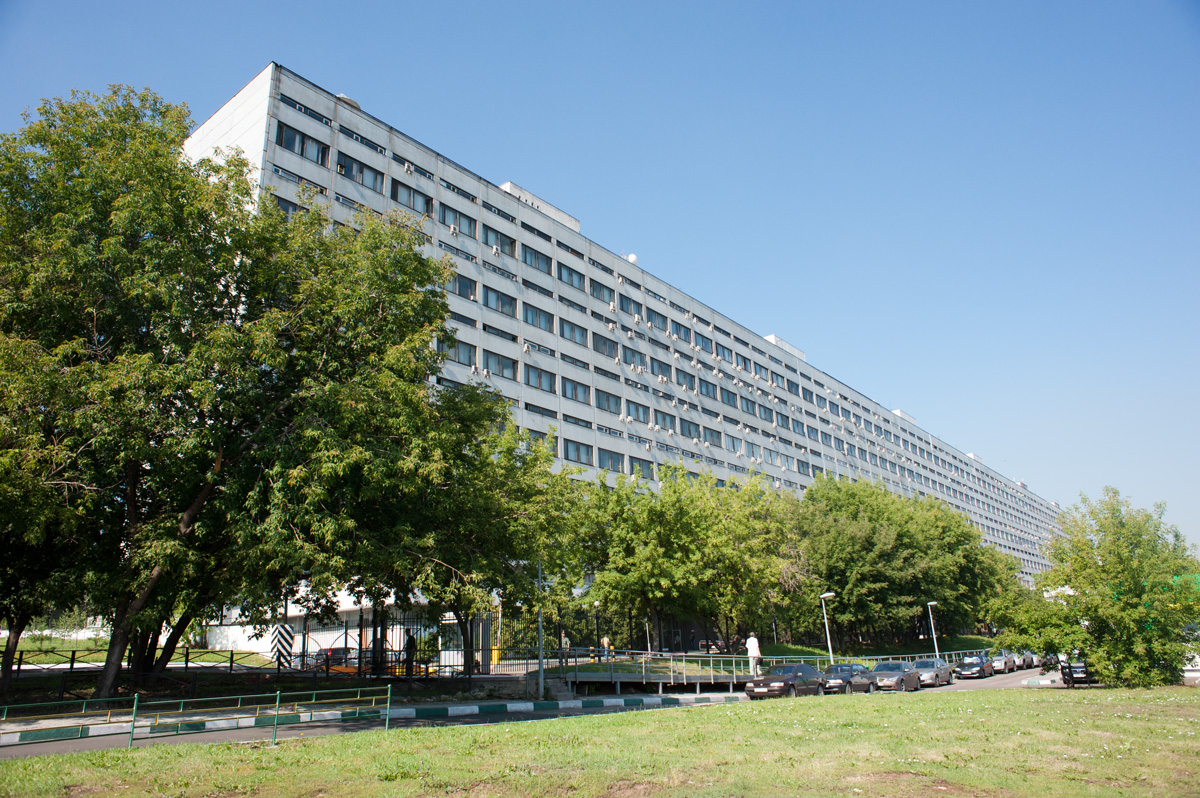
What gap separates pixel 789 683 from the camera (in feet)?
87.2

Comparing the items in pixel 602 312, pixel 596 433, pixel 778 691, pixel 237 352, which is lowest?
pixel 778 691

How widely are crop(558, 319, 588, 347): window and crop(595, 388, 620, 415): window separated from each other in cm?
378

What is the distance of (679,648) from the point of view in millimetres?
50625

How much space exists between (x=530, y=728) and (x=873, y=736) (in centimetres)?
642

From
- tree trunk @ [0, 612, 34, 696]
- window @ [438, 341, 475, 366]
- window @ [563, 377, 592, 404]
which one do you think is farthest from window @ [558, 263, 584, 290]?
tree trunk @ [0, 612, 34, 696]

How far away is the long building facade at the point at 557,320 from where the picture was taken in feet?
133

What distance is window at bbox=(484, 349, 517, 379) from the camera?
46.3m

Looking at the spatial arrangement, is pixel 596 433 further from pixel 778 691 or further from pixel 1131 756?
pixel 1131 756

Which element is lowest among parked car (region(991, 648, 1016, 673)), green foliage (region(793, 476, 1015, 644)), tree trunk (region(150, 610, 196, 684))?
parked car (region(991, 648, 1016, 673))

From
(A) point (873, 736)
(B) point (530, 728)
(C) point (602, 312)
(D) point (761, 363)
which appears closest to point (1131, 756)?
(A) point (873, 736)

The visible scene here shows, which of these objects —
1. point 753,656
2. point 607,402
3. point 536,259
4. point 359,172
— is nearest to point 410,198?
point 359,172

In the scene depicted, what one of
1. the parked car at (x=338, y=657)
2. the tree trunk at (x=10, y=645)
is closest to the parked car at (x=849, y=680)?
the parked car at (x=338, y=657)

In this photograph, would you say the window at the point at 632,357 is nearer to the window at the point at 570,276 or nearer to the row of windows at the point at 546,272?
the row of windows at the point at 546,272

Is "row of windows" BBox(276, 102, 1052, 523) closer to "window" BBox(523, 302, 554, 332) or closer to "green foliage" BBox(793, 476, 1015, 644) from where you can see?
"window" BBox(523, 302, 554, 332)
